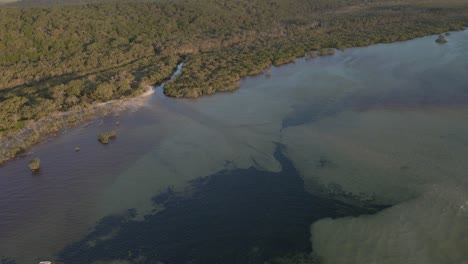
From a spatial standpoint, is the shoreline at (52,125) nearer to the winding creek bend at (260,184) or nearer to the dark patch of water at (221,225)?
the winding creek bend at (260,184)

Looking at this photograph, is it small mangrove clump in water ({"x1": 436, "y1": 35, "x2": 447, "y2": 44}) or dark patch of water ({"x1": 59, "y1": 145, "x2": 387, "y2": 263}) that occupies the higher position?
small mangrove clump in water ({"x1": 436, "y1": 35, "x2": 447, "y2": 44})

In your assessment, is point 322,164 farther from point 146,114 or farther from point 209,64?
point 209,64

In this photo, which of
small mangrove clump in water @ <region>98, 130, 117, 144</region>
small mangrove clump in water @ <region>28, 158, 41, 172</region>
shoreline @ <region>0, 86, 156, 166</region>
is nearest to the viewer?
small mangrove clump in water @ <region>28, 158, 41, 172</region>

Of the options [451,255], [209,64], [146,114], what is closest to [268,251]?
[451,255]

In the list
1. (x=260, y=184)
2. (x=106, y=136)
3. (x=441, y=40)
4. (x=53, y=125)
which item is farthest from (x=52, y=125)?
(x=441, y=40)

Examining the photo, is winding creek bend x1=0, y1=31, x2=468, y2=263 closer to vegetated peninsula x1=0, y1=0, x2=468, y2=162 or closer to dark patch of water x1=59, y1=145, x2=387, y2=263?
dark patch of water x1=59, y1=145, x2=387, y2=263

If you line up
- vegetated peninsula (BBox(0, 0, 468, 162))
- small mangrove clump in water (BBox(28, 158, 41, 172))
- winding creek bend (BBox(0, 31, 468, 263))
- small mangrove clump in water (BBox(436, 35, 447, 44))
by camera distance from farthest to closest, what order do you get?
small mangrove clump in water (BBox(436, 35, 447, 44)), vegetated peninsula (BBox(0, 0, 468, 162)), small mangrove clump in water (BBox(28, 158, 41, 172)), winding creek bend (BBox(0, 31, 468, 263))

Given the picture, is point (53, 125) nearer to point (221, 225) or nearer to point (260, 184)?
point (260, 184)

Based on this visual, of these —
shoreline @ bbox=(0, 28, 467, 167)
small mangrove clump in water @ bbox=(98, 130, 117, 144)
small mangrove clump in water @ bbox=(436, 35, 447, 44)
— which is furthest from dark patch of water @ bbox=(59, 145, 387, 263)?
small mangrove clump in water @ bbox=(436, 35, 447, 44)
